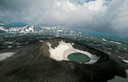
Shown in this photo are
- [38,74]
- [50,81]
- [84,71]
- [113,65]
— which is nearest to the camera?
[50,81]

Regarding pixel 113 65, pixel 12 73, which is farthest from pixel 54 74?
pixel 113 65

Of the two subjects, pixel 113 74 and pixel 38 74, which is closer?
pixel 38 74

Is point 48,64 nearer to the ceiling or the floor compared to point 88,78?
nearer to the ceiling

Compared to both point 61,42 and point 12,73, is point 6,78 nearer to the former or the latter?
point 12,73

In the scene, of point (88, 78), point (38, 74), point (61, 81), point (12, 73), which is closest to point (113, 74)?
point (88, 78)

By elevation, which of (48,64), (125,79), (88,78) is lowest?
(125,79)

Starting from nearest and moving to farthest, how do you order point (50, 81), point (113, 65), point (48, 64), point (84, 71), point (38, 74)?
point (50, 81) < point (38, 74) < point (84, 71) < point (48, 64) < point (113, 65)

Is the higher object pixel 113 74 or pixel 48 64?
pixel 48 64

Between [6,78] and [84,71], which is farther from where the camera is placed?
[84,71]

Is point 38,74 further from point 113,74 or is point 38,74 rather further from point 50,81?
point 113,74
